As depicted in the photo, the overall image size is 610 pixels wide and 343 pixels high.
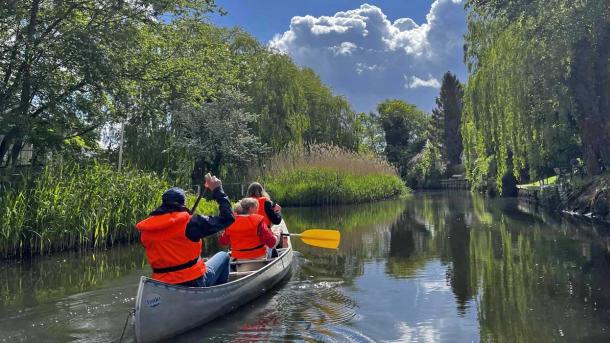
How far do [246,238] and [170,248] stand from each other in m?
2.38

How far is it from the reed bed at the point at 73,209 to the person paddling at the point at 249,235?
4.35 metres

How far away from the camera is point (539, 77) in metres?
16.8

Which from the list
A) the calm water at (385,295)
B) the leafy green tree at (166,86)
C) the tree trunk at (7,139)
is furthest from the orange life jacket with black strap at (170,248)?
the leafy green tree at (166,86)

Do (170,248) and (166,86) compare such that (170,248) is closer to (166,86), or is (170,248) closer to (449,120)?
(166,86)

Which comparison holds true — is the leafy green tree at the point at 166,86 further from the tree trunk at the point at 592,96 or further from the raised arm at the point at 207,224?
the tree trunk at the point at 592,96

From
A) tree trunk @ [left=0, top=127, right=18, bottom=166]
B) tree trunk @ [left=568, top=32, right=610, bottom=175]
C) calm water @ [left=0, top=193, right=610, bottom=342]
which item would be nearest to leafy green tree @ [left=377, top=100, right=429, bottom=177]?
tree trunk @ [left=568, top=32, right=610, bottom=175]

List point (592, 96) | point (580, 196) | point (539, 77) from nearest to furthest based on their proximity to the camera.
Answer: point (592, 96) → point (539, 77) → point (580, 196)

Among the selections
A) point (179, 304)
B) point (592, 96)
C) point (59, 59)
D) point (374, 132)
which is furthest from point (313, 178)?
point (374, 132)

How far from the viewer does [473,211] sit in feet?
68.0

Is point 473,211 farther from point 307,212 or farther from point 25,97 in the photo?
point 25,97

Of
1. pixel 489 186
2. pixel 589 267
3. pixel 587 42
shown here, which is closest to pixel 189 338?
pixel 589 267

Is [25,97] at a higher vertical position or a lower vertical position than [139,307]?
higher

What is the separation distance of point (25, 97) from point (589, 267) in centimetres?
1237

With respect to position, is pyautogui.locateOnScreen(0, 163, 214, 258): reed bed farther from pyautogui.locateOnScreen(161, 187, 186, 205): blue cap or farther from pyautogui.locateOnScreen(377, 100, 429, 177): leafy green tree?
pyautogui.locateOnScreen(377, 100, 429, 177): leafy green tree
